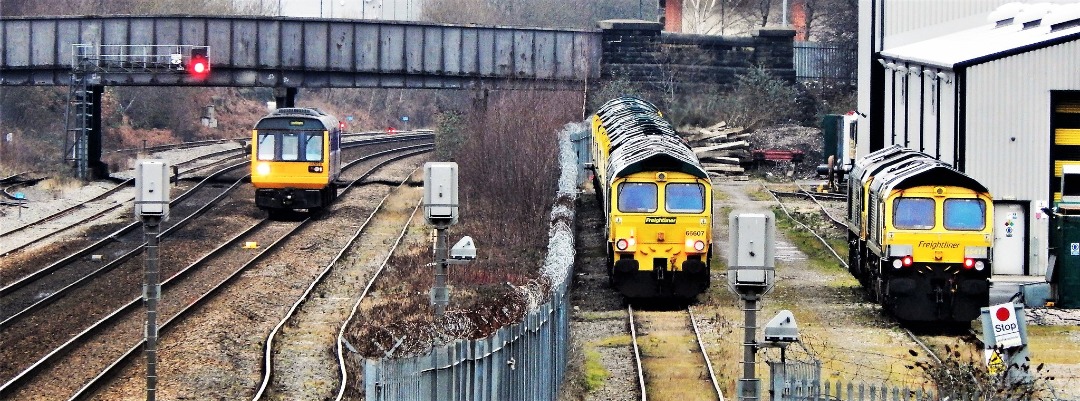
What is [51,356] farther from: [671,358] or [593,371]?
[671,358]

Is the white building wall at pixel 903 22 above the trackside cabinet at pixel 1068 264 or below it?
above

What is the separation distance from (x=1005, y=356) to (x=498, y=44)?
1364 inches

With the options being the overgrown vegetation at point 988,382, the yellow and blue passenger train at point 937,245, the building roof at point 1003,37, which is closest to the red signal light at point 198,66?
the building roof at point 1003,37

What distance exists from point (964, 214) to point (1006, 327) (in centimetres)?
629

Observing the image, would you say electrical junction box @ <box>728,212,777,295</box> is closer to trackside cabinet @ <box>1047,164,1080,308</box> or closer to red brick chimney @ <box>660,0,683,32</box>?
trackside cabinet @ <box>1047,164,1080,308</box>

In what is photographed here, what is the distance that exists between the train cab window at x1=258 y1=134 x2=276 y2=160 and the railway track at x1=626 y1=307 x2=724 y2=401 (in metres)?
13.5

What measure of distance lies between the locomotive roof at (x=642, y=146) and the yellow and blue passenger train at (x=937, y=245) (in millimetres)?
3058

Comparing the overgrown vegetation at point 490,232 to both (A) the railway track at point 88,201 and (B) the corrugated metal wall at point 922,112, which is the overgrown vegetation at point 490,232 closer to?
(A) the railway track at point 88,201

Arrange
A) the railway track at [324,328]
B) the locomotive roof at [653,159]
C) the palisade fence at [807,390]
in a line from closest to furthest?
the palisade fence at [807,390] → the railway track at [324,328] → the locomotive roof at [653,159]

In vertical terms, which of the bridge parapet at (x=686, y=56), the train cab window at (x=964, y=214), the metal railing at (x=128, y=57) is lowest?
the train cab window at (x=964, y=214)

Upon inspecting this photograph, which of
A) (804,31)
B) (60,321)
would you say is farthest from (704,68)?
(60,321)

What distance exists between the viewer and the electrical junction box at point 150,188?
1667cm

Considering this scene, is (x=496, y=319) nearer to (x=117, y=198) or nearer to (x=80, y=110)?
(x=117, y=198)

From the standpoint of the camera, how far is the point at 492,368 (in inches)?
548
